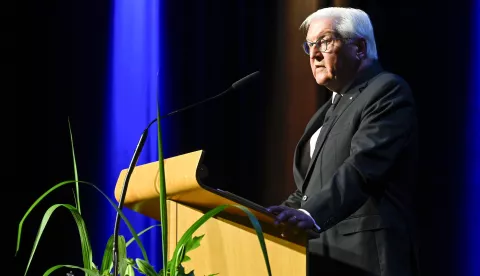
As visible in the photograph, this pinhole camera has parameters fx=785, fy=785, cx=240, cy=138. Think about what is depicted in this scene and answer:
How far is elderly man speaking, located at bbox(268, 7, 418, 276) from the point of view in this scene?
1976 mm

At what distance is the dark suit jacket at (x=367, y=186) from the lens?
1976mm

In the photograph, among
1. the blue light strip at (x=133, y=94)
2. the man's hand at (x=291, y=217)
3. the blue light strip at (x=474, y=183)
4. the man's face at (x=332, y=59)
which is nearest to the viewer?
the man's hand at (x=291, y=217)

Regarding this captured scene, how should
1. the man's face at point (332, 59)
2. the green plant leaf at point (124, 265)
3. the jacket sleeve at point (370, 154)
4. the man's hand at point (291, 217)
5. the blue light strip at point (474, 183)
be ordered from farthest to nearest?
the blue light strip at point (474, 183) → the man's face at point (332, 59) → the jacket sleeve at point (370, 154) → the man's hand at point (291, 217) → the green plant leaf at point (124, 265)

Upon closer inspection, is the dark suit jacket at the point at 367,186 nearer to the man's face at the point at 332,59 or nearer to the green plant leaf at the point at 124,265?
the man's face at the point at 332,59

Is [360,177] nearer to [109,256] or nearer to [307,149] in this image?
[307,149]

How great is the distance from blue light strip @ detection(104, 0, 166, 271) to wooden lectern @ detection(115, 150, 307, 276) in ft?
3.60

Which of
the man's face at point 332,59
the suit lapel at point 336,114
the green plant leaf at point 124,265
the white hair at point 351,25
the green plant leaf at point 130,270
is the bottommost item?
the green plant leaf at point 130,270

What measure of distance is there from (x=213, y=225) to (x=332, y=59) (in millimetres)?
678

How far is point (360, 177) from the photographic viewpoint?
78.9 inches

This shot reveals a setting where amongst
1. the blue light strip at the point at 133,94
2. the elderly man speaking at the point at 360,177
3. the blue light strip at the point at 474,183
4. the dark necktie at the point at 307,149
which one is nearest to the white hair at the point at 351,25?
the elderly man speaking at the point at 360,177

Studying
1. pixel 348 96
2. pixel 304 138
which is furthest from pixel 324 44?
pixel 304 138

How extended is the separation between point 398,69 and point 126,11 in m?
1.19

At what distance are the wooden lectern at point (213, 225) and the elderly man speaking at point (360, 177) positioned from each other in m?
0.07

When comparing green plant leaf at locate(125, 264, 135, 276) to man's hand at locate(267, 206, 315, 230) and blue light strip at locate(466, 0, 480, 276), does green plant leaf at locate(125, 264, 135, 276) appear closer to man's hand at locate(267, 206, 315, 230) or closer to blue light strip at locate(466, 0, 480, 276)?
man's hand at locate(267, 206, 315, 230)
